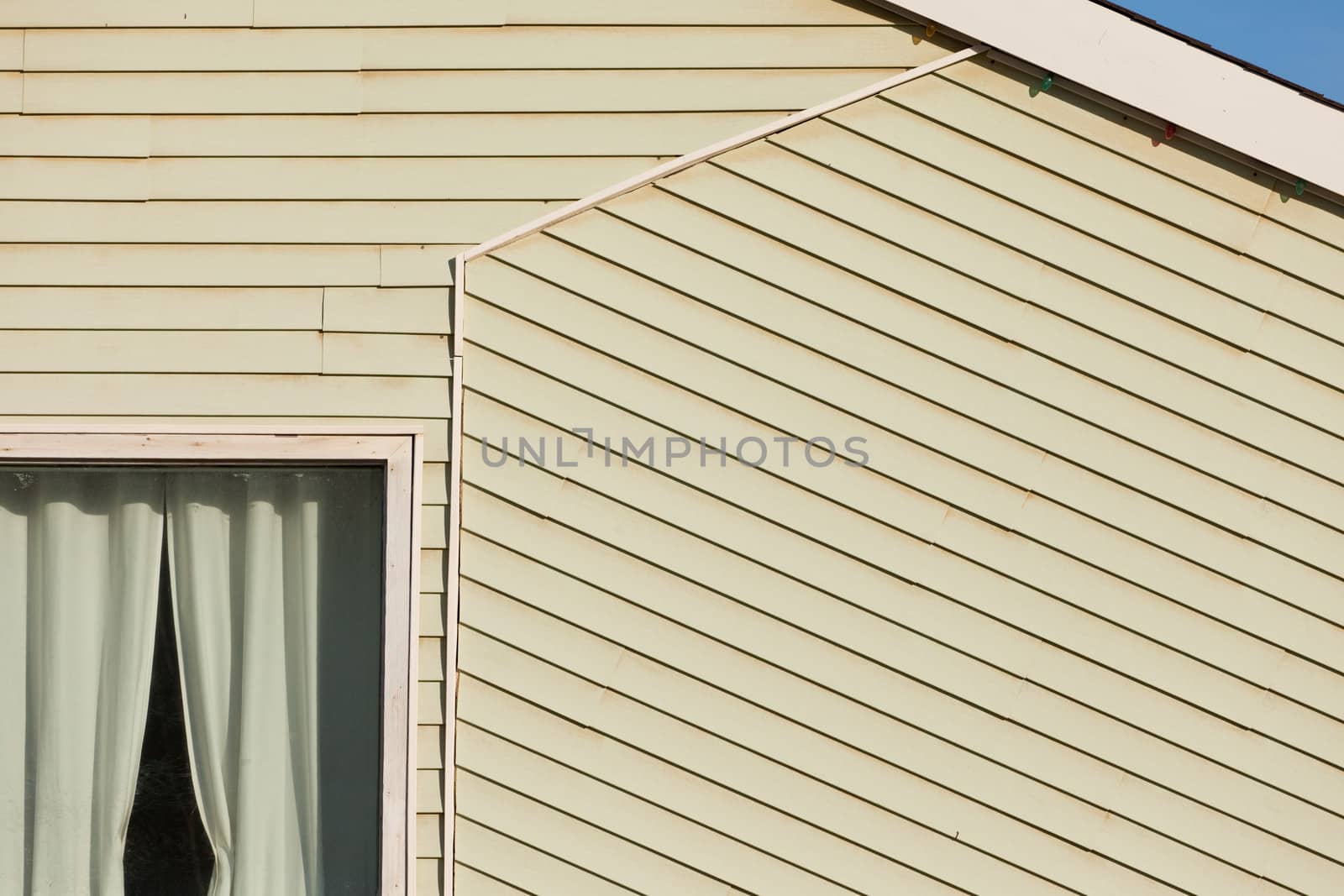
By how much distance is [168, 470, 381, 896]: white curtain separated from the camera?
3.48 metres

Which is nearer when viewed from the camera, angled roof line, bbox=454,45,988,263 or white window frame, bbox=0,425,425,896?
white window frame, bbox=0,425,425,896

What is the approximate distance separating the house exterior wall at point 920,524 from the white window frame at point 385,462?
0.51ft

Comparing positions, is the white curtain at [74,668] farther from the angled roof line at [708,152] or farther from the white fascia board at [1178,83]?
the white fascia board at [1178,83]

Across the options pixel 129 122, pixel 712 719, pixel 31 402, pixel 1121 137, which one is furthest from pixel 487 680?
pixel 1121 137

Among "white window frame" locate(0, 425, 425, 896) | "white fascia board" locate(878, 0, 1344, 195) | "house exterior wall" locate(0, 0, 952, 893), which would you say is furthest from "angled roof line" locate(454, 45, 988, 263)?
"white window frame" locate(0, 425, 425, 896)

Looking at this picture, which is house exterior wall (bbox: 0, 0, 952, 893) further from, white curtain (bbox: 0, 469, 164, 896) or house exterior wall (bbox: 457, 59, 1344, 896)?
white curtain (bbox: 0, 469, 164, 896)

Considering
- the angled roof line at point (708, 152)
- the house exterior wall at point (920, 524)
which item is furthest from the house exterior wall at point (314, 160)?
the house exterior wall at point (920, 524)

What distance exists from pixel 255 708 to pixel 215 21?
6.39 feet

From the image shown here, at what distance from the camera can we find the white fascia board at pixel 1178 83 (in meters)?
3.47

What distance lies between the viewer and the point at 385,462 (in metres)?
3.49

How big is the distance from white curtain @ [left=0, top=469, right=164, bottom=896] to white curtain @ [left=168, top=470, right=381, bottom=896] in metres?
0.13

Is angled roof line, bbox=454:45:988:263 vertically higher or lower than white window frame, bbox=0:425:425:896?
higher

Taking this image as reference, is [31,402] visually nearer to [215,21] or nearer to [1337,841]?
[215,21]

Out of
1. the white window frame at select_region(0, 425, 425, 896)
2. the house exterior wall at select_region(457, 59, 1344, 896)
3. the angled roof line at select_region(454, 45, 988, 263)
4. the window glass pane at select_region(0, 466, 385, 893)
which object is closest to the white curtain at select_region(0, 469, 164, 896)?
the window glass pane at select_region(0, 466, 385, 893)
